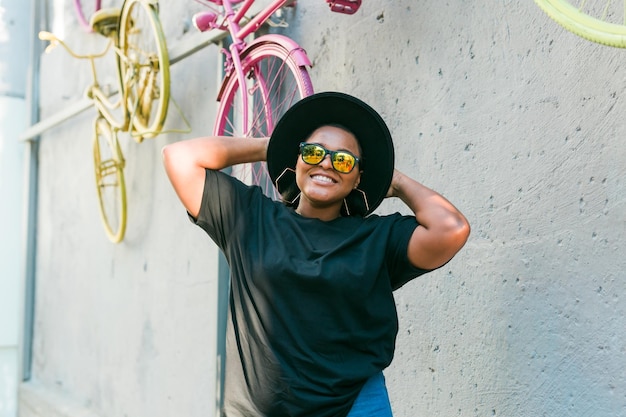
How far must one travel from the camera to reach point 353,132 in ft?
7.63

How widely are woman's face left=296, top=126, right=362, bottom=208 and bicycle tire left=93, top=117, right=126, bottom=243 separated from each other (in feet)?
11.7

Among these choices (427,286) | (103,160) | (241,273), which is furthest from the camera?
(103,160)

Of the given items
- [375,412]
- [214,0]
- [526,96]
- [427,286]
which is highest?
[214,0]

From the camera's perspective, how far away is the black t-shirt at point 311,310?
83.0 inches

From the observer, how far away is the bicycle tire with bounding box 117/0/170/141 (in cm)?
481

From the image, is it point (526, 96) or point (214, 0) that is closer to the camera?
point (526, 96)

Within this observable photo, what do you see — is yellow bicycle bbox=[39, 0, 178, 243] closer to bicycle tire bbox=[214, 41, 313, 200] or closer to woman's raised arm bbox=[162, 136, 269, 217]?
bicycle tire bbox=[214, 41, 313, 200]

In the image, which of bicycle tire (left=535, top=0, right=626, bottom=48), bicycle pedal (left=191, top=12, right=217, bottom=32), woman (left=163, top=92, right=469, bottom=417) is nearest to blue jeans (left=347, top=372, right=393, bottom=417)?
woman (left=163, top=92, right=469, bottom=417)

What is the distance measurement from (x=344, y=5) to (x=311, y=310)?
171cm

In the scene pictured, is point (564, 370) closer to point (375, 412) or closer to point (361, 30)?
point (375, 412)

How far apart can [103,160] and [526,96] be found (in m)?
4.18

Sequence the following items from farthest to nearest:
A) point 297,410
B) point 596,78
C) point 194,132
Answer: point 194,132, point 596,78, point 297,410

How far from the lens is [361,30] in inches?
142

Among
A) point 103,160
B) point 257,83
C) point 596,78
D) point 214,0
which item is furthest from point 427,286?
point 103,160
